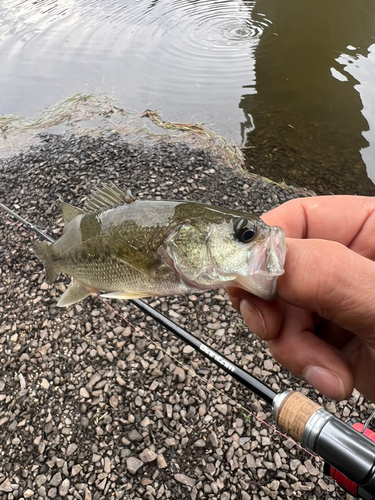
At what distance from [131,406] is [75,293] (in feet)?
5.46

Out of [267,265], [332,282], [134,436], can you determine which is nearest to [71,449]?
[134,436]

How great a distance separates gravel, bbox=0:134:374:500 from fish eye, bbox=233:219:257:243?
235 centimetres

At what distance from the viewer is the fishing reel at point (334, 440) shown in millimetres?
1459

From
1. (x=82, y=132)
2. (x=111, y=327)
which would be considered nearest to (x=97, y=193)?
(x=111, y=327)

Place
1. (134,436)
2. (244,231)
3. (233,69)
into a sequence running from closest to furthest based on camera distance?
1. (244,231)
2. (134,436)
3. (233,69)

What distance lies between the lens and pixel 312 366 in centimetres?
179

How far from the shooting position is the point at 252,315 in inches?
70.1

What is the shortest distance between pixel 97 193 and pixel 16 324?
2.81m

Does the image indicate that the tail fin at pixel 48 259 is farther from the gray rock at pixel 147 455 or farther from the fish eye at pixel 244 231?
the gray rock at pixel 147 455

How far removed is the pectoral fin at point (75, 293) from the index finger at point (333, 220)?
1.19 meters

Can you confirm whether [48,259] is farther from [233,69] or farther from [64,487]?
[233,69]

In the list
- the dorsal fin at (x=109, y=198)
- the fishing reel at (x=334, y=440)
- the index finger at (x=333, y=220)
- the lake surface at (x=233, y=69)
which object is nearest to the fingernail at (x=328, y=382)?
the fishing reel at (x=334, y=440)

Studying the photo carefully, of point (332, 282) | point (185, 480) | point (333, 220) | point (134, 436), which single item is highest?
point (332, 282)

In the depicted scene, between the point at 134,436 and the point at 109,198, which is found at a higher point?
the point at 109,198
